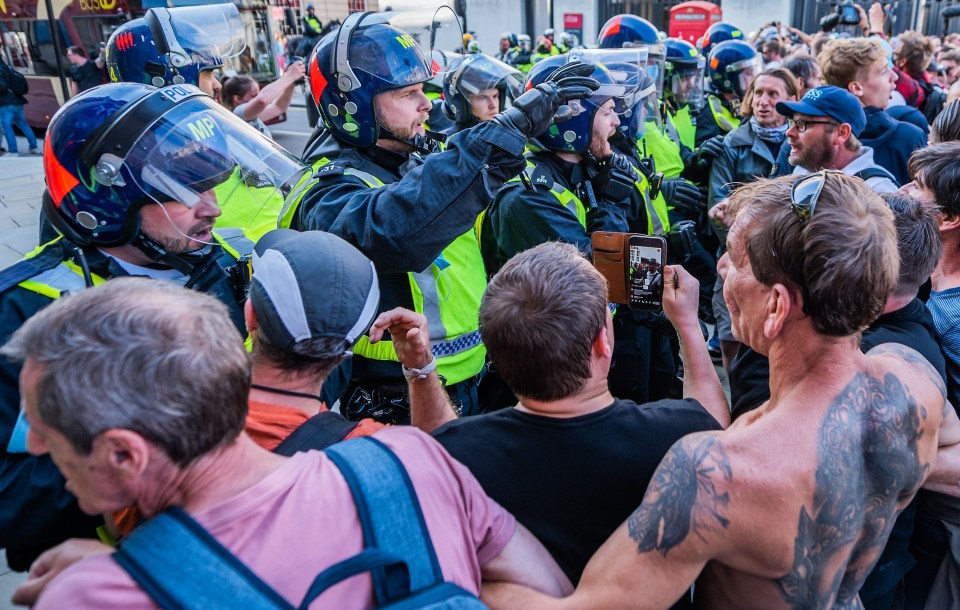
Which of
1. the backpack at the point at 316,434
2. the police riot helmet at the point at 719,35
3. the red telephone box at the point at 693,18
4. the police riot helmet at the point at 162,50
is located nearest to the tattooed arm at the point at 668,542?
the backpack at the point at 316,434

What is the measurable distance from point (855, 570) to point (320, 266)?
4.52 ft

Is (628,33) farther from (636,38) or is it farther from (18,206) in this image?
(18,206)

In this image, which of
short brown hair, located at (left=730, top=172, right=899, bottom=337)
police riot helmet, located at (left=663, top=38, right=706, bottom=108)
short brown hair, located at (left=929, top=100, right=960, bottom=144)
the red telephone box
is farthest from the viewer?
the red telephone box

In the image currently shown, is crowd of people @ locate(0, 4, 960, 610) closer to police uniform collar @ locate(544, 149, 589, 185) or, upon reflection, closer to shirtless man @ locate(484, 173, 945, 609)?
shirtless man @ locate(484, 173, 945, 609)

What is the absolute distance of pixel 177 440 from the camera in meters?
1.06

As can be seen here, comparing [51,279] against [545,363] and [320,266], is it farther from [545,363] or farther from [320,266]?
[545,363]

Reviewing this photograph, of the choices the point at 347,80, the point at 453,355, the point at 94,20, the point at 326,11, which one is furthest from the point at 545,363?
the point at 326,11

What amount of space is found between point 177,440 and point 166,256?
1.16m

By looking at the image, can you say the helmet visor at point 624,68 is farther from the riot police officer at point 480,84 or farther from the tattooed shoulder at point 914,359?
the tattooed shoulder at point 914,359

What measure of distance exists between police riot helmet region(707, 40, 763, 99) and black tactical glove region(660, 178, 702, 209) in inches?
102

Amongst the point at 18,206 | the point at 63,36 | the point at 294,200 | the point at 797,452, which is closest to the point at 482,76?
the point at 294,200

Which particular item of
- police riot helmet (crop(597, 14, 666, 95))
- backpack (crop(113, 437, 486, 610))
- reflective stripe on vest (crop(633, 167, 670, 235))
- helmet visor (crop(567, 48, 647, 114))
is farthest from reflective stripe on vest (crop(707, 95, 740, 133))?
backpack (crop(113, 437, 486, 610))

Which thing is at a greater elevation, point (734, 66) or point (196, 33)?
point (196, 33)

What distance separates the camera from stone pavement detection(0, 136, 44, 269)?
689 centimetres
